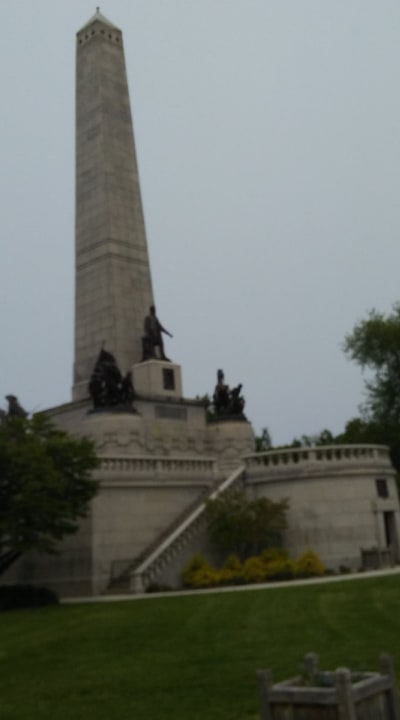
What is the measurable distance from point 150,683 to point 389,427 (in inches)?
1657

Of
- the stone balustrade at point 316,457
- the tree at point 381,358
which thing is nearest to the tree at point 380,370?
the tree at point 381,358

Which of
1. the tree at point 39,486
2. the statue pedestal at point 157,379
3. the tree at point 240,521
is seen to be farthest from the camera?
the statue pedestal at point 157,379

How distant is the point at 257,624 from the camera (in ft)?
49.6

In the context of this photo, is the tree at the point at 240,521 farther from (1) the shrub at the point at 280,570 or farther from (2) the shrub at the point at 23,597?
(2) the shrub at the point at 23,597

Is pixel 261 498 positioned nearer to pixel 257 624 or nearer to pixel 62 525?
pixel 62 525

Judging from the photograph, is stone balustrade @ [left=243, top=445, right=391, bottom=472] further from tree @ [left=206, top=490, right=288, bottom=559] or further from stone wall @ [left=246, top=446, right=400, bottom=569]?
tree @ [left=206, top=490, right=288, bottom=559]

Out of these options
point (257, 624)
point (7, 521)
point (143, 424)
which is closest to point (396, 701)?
point (257, 624)

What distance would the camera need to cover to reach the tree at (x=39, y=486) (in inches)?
912

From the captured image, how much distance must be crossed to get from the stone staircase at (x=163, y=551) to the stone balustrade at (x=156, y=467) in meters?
1.40

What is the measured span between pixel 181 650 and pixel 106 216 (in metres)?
28.5

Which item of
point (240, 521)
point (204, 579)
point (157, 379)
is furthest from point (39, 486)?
point (157, 379)

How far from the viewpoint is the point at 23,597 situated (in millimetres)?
24234

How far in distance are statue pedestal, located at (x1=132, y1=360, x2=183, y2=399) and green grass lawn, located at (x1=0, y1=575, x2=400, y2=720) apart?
1686 cm

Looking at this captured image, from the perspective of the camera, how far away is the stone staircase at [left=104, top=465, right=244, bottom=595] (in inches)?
1049
